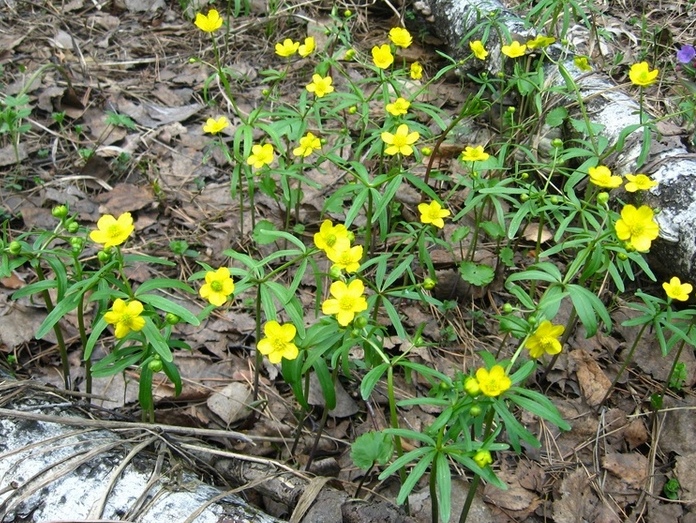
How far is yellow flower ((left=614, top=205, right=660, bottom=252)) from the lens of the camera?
2117 millimetres

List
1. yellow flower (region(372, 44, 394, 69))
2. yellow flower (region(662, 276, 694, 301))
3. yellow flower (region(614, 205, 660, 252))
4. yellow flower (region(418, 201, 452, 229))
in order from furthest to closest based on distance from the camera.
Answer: yellow flower (region(372, 44, 394, 69)) < yellow flower (region(418, 201, 452, 229)) < yellow flower (region(662, 276, 694, 301)) < yellow flower (region(614, 205, 660, 252))

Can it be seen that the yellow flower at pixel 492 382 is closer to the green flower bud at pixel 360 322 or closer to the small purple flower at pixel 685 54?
the green flower bud at pixel 360 322

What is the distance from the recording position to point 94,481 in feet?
5.88

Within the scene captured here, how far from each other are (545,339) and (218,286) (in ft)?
3.56

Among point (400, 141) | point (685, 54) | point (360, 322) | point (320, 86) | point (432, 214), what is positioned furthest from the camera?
point (685, 54)

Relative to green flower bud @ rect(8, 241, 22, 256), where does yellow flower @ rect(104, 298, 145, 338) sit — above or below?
below

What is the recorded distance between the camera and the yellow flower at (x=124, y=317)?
1.91 meters

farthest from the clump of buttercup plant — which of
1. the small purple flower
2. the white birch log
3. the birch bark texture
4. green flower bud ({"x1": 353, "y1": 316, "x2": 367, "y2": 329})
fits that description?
the small purple flower

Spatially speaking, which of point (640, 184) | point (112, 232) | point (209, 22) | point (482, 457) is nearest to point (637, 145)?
point (640, 184)

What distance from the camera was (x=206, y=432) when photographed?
7.06ft

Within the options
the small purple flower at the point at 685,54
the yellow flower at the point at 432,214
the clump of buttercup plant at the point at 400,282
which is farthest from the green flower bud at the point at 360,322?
the small purple flower at the point at 685,54

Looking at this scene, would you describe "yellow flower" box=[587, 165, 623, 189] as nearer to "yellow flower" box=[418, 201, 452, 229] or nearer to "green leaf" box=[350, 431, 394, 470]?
"yellow flower" box=[418, 201, 452, 229]

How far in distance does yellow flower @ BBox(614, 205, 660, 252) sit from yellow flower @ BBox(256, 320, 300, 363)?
116cm

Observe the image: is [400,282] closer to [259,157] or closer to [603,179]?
[259,157]
